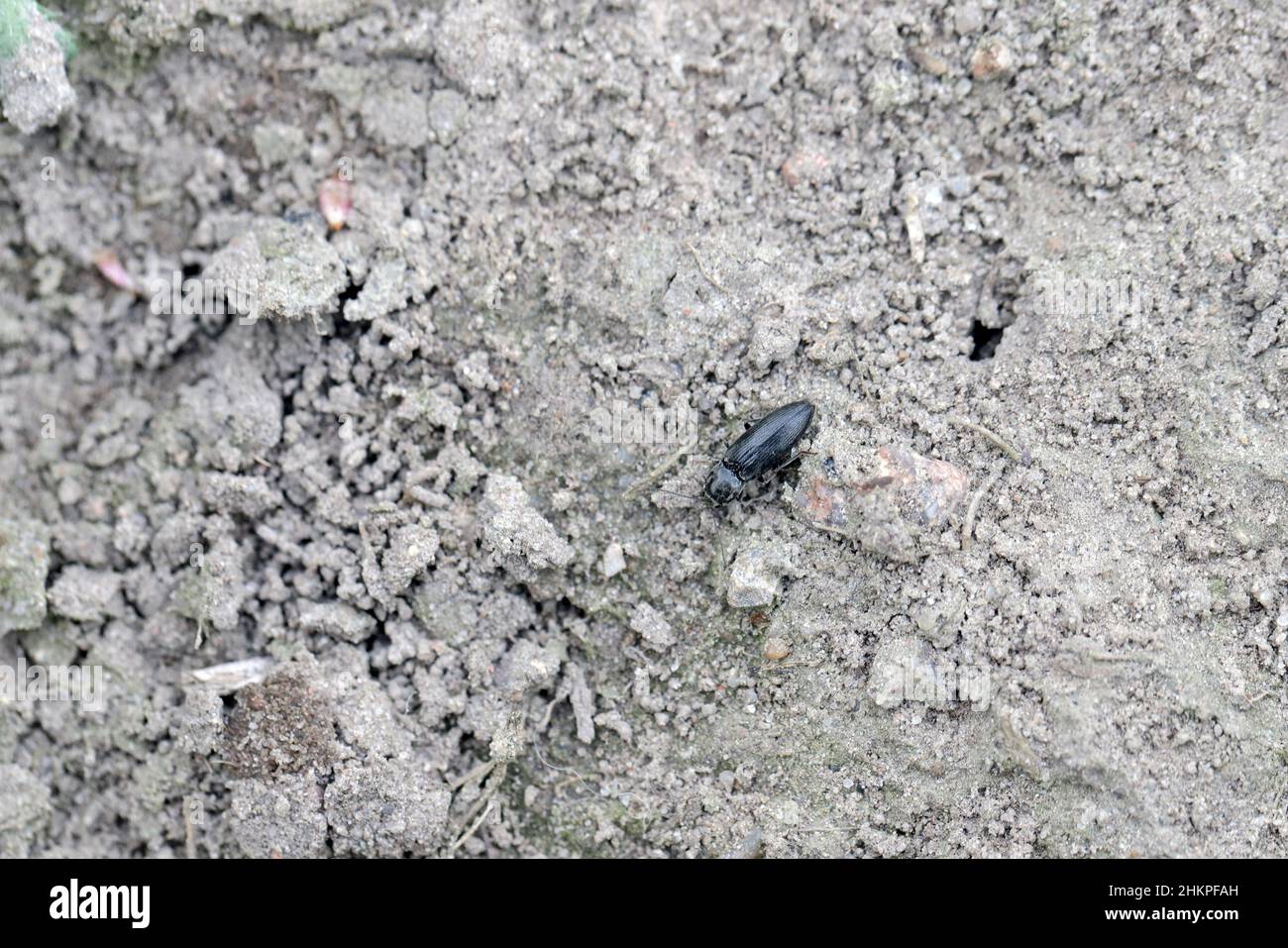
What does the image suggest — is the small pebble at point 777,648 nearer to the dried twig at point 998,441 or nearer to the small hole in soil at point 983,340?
the dried twig at point 998,441

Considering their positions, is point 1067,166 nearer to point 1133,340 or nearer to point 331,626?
point 1133,340

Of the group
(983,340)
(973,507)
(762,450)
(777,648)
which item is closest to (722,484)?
(762,450)

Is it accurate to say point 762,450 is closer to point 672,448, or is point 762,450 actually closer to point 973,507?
point 672,448

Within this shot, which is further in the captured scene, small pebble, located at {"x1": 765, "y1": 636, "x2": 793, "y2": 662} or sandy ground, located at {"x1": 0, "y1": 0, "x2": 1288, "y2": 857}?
small pebble, located at {"x1": 765, "y1": 636, "x2": 793, "y2": 662}

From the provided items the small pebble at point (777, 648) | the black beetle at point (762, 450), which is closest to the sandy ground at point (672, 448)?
the small pebble at point (777, 648)

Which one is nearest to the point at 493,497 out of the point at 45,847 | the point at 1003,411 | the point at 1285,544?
the point at 1003,411

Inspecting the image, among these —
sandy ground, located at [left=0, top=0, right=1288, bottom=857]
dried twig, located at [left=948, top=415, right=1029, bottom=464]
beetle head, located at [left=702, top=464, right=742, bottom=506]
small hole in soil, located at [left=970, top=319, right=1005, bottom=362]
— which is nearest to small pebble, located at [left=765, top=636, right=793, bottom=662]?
sandy ground, located at [left=0, top=0, right=1288, bottom=857]

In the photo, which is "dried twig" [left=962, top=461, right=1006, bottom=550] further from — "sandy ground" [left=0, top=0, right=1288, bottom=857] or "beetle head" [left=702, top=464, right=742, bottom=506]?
"beetle head" [left=702, top=464, right=742, bottom=506]
